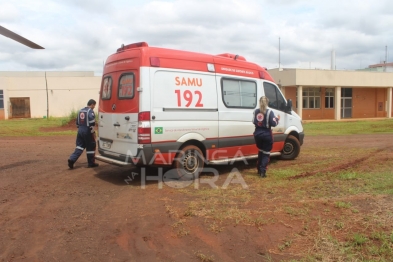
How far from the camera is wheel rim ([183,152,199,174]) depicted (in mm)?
6969

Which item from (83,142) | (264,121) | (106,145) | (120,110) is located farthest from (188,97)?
(83,142)

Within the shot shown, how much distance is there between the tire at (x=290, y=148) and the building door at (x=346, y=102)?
2739 centimetres

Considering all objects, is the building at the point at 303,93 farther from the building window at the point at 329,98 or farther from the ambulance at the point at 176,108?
the ambulance at the point at 176,108

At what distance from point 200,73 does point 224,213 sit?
128 inches

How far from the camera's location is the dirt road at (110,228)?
12.4 ft

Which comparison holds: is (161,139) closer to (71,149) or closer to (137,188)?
(137,188)

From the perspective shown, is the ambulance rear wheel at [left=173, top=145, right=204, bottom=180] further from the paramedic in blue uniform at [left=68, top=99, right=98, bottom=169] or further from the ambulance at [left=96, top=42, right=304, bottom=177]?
the paramedic in blue uniform at [left=68, top=99, right=98, bottom=169]

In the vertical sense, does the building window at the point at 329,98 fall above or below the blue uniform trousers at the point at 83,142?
above

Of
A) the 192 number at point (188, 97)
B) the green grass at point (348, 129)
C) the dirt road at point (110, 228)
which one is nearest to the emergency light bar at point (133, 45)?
the 192 number at point (188, 97)

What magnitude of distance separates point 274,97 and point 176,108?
9.99 ft

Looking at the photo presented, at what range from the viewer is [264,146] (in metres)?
7.18

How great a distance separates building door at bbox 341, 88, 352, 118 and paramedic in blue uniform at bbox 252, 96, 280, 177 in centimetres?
2974

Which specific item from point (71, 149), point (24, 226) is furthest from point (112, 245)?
point (71, 149)

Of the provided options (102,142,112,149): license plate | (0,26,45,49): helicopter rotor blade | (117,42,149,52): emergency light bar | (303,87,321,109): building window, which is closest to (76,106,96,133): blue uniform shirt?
(102,142,112,149): license plate
